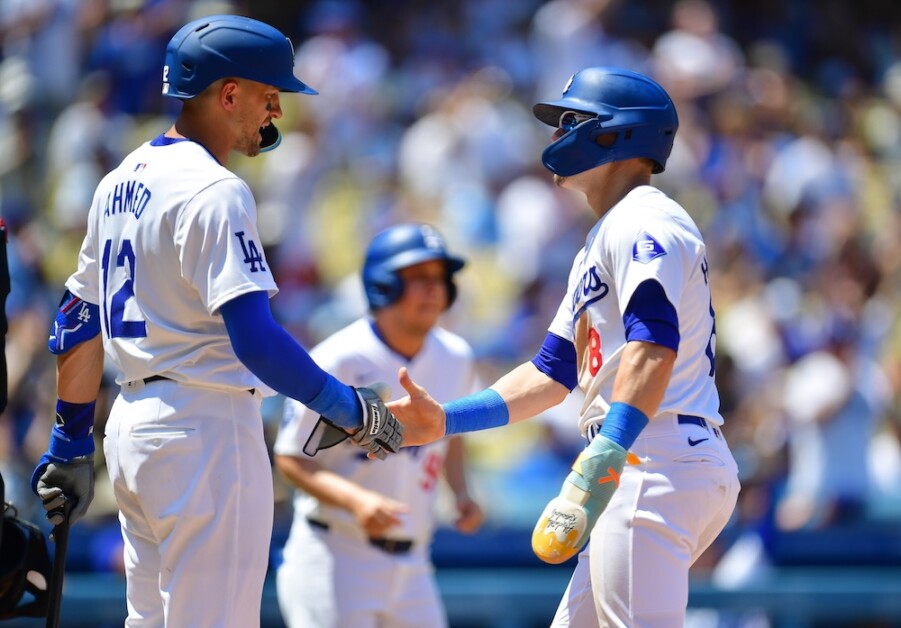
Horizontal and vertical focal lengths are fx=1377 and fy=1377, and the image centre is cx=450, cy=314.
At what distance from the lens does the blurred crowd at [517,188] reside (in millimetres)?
9398

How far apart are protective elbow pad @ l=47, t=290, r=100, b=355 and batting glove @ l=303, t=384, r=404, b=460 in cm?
86

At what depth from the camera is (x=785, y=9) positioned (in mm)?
15344

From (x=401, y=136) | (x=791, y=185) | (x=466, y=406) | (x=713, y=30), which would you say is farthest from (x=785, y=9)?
(x=466, y=406)

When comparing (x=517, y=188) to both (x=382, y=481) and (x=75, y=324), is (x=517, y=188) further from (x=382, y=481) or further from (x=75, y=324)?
(x=75, y=324)

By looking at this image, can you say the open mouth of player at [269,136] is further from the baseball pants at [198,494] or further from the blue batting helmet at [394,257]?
the blue batting helmet at [394,257]

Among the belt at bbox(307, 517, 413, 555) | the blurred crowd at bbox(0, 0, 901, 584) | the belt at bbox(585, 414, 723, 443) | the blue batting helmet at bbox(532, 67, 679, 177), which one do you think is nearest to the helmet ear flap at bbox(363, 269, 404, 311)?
the belt at bbox(307, 517, 413, 555)

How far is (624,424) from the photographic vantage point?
12.9 ft

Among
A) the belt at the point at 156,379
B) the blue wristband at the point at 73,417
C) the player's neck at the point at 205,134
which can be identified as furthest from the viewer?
the blue wristband at the point at 73,417

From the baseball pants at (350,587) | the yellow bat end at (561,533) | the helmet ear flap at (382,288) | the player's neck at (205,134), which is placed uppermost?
the player's neck at (205,134)

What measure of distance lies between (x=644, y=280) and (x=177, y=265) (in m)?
1.38

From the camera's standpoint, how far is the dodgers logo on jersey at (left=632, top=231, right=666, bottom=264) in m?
4.04

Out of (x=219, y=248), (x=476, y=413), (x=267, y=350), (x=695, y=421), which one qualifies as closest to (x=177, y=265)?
(x=219, y=248)

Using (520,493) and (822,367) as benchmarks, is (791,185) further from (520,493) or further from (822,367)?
(520,493)

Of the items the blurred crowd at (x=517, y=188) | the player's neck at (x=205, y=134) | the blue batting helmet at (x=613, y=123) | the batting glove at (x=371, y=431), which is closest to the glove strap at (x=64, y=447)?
the batting glove at (x=371, y=431)
